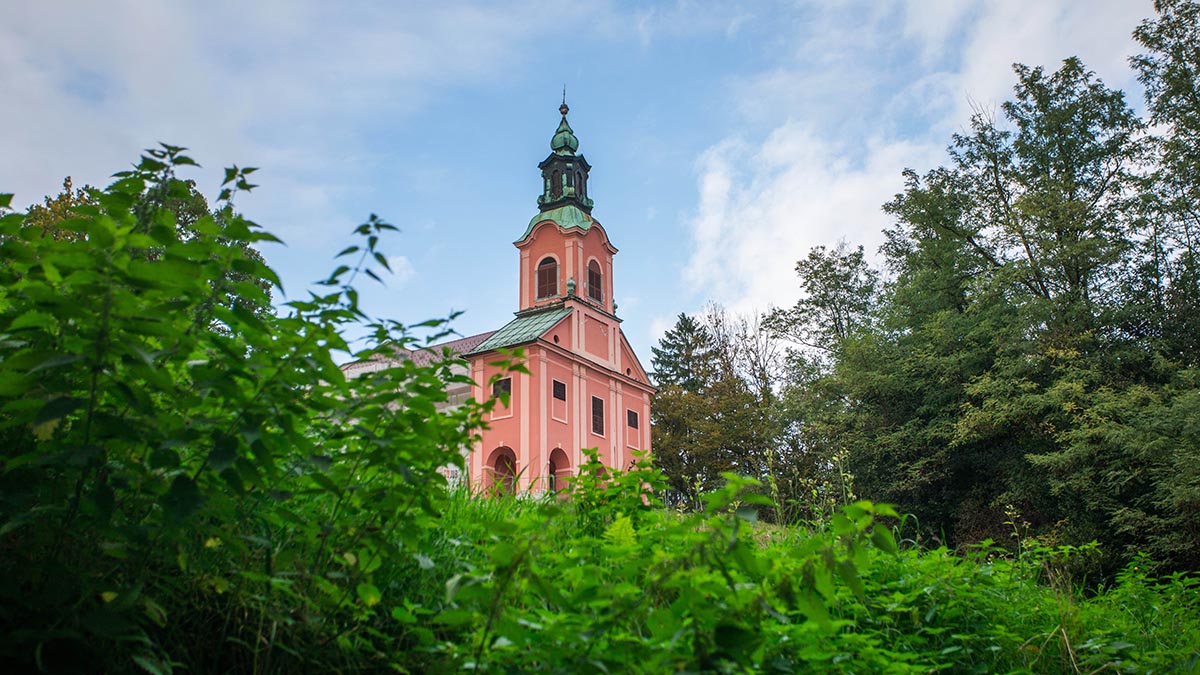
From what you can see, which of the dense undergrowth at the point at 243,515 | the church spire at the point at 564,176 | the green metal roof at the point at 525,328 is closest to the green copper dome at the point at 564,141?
the church spire at the point at 564,176

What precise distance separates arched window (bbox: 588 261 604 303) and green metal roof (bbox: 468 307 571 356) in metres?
1.85

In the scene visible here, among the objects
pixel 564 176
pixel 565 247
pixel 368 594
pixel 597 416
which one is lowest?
pixel 368 594

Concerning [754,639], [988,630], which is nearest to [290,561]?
[754,639]

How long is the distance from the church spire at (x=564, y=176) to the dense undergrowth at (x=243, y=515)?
28660 mm

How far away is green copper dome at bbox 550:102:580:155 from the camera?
32.0m

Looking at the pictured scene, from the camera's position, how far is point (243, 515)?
7.63 feet

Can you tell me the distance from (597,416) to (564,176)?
899cm

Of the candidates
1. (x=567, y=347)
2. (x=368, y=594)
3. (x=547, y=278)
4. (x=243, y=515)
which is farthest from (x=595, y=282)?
(x=368, y=594)

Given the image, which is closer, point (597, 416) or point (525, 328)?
point (525, 328)

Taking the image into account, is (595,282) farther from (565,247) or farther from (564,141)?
(564,141)

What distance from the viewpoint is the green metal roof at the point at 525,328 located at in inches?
1049

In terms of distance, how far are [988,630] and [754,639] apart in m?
2.67

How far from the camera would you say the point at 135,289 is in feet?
6.23

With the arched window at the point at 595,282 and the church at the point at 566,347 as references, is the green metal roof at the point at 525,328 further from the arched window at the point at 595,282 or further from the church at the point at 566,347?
the arched window at the point at 595,282
